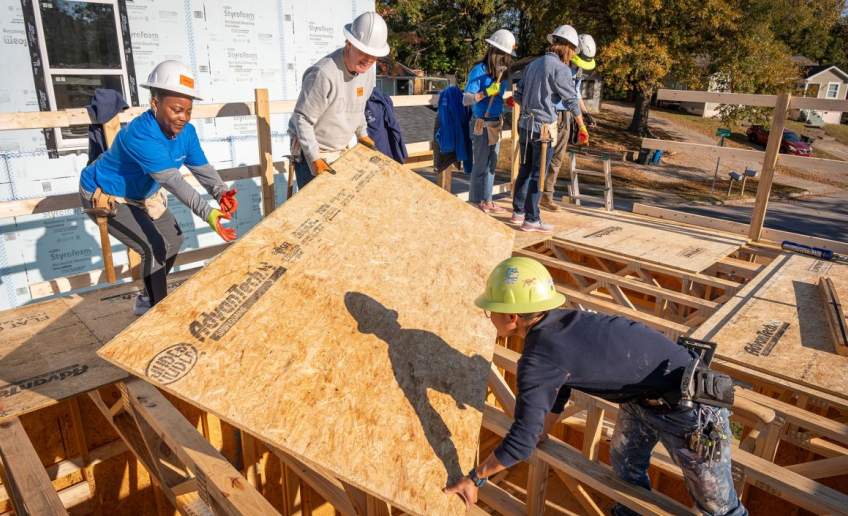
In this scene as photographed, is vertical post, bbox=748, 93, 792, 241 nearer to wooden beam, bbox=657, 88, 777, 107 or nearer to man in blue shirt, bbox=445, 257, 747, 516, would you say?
wooden beam, bbox=657, 88, 777, 107

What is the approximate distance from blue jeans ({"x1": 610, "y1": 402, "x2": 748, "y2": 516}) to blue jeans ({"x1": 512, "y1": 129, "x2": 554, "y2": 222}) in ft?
12.5

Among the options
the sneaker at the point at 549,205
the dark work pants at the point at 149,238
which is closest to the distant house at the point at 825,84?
the sneaker at the point at 549,205

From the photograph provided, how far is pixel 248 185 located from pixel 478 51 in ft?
100

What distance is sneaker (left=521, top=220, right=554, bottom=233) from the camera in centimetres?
695

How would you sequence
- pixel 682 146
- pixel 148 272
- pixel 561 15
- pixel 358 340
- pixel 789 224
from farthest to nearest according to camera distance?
1. pixel 561 15
2. pixel 789 224
3. pixel 682 146
4. pixel 148 272
5. pixel 358 340

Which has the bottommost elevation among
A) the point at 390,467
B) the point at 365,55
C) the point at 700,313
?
the point at 700,313

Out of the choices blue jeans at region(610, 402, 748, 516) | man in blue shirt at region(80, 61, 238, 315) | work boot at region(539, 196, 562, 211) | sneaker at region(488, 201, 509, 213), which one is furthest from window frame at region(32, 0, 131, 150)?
blue jeans at region(610, 402, 748, 516)

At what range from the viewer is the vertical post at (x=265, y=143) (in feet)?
18.4

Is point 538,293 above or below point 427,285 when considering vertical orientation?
above

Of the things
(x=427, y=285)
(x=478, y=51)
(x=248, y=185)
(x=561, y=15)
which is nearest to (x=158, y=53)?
(x=248, y=185)

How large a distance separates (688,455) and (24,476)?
347cm

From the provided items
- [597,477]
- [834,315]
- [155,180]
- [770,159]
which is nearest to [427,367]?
[597,477]

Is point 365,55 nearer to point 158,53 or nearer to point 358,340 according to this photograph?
point 358,340

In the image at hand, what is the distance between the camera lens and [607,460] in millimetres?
5078
